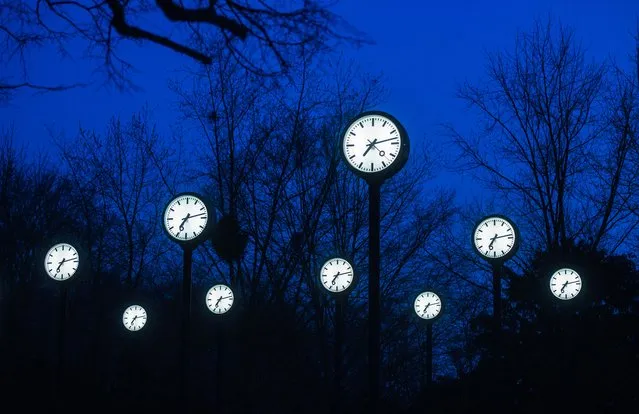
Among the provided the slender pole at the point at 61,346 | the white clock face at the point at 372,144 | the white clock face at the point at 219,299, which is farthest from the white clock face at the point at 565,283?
the slender pole at the point at 61,346

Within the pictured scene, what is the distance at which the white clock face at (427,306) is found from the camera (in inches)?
595

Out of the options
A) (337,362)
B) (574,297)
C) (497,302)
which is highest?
(574,297)

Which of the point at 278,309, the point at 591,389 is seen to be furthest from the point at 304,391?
the point at 591,389

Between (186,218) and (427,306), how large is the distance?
302 inches

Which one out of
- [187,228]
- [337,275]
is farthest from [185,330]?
[337,275]

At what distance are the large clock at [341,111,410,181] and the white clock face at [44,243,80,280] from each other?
6.84 metres

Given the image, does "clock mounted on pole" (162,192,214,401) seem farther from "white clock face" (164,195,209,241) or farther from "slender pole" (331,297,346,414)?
"slender pole" (331,297,346,414)

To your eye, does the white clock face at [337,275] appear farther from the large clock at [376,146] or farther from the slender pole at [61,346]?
the large clock at [376,146]

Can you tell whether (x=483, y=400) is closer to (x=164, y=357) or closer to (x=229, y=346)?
(x=229, y=346)

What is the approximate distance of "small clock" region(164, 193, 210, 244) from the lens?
28.6 feet

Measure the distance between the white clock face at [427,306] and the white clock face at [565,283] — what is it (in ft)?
13.4

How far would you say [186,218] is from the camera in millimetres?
8742

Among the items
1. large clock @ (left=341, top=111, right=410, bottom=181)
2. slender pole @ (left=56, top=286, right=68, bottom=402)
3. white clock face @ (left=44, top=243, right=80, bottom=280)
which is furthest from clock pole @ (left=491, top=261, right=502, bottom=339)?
white clock face @ (left=44, top=243, right=80, bottom=280)

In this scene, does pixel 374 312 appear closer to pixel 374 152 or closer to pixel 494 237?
pixel 374 152
